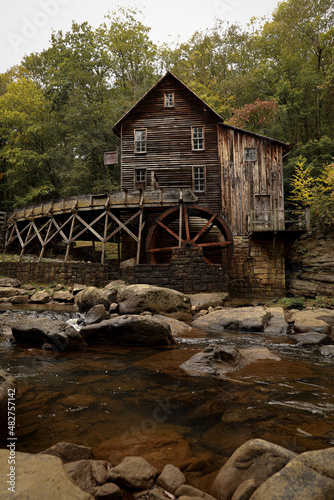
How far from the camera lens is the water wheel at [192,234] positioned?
1374 centimetres

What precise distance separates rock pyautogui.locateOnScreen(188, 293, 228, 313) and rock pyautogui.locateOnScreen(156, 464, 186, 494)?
7.70m

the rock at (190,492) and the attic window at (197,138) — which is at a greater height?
the attic window at (197,138)

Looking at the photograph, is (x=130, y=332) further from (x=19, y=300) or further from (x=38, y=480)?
(x=19, y=300)

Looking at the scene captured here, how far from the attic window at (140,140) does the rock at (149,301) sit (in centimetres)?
1015

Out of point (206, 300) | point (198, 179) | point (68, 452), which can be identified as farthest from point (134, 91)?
point (68, 452)

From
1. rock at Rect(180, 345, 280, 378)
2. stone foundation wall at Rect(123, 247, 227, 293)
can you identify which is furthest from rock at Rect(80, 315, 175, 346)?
stone foundation wall at Rect(123, 247, 227, 293)

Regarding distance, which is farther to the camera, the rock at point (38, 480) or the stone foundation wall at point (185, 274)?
the stone foundation wall at point (185, 274)

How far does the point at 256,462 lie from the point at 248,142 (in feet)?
50.8

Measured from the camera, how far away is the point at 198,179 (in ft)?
51.5

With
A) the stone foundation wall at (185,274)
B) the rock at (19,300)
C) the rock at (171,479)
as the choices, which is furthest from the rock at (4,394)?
the rock at (19,300)

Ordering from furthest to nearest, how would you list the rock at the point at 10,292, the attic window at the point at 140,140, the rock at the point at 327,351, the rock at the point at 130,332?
the attic window at the point at 140,140 < the rock at the point at 10,292 < the rock at the point at 130,332 < the rock at the point at 327,351

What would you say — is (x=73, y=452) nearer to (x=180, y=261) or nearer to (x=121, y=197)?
(x=180, y=261)

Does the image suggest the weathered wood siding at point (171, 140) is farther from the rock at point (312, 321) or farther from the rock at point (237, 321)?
the rock at point (312, 321)

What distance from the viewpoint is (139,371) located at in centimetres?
417
